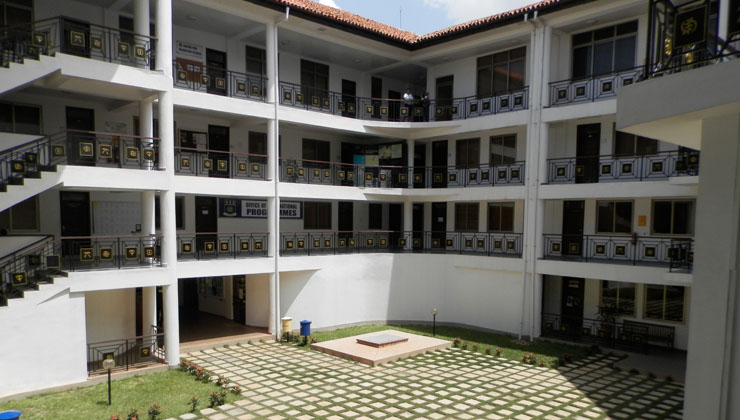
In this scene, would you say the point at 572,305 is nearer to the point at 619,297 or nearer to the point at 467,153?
the point at 619,297

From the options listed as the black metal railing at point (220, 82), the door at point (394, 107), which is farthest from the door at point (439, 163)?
the black metal railing at point (220, 82)

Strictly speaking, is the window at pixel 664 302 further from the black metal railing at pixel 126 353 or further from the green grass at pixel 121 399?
the black metal railing at pixel 126 353

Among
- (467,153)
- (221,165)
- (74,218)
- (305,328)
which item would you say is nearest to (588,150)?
(467,153)

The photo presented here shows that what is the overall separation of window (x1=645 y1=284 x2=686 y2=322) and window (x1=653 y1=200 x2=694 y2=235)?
1.84m

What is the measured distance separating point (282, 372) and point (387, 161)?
11093 millimetres

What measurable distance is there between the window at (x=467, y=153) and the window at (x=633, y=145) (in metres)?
5.24

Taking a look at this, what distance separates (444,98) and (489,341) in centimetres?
1021

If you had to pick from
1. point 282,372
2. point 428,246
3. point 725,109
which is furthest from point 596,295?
point 725,109

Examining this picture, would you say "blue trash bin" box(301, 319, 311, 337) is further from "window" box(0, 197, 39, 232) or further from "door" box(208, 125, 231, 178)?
"window" box(0, 197, 39, 232)

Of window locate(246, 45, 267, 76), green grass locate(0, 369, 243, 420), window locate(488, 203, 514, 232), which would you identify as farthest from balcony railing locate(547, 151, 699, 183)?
green grass locate(0, 369, 243, 420)

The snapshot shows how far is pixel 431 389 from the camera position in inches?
468

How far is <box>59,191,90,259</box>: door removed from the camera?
1434 cm

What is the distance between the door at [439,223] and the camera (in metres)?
20.9

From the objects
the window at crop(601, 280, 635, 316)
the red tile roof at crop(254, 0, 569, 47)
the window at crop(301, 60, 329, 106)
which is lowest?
the window at crop(601, 280, 635, 316)
